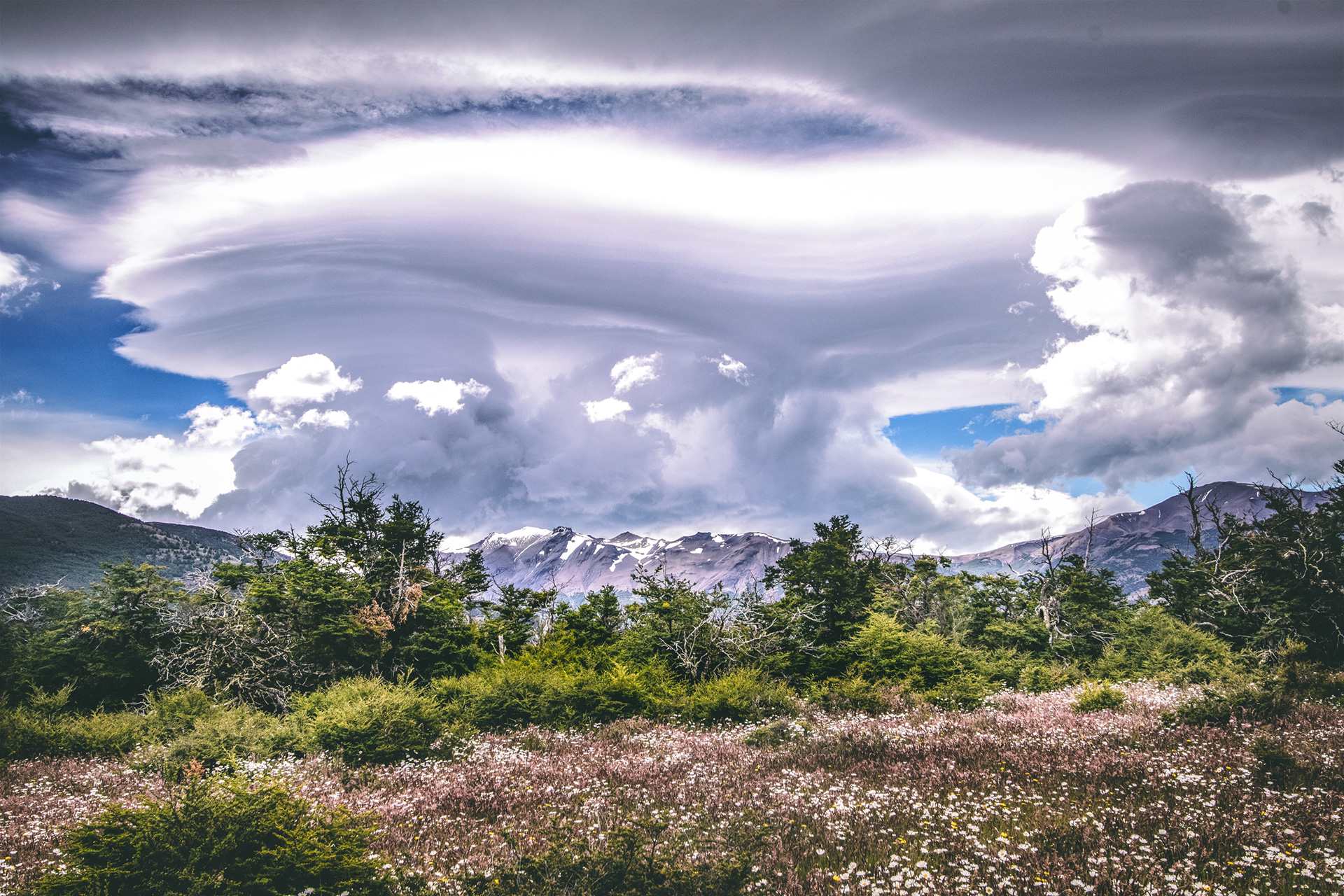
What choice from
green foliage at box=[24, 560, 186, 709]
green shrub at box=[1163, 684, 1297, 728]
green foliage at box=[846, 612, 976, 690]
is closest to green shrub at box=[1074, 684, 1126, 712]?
green shrub at box=[1163, 684, 1297, 728]

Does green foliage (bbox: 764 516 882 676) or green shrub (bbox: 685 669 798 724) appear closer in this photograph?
green shrub (bbox: 685 669 798 724)

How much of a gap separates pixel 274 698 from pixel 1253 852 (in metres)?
27.7

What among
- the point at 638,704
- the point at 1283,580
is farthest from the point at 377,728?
the point at 1283,580

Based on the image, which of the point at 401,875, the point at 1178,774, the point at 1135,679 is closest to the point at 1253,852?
the point at 1178,774

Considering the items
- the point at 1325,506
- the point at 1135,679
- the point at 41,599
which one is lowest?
the point at 1135,679

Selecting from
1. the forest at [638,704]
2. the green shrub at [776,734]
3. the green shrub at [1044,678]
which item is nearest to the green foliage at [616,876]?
the forest at [638,704]

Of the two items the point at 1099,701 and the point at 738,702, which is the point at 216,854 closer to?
the point at 738,702

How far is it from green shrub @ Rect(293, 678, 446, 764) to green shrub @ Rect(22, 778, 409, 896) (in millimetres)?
8127

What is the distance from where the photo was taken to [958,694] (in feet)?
63.7

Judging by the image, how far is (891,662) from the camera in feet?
75.6

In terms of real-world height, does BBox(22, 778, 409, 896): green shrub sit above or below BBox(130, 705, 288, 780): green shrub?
above

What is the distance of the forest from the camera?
6.83 metres

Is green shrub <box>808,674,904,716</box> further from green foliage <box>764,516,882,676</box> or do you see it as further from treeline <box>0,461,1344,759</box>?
green foliage <box>764,516,882,676</box>

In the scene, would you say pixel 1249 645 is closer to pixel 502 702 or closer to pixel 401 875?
pixel 502 702
